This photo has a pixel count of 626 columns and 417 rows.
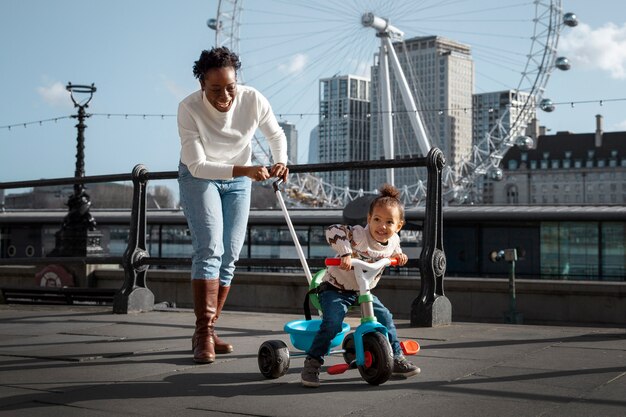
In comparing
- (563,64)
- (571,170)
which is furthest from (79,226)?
Answer: (571,170)

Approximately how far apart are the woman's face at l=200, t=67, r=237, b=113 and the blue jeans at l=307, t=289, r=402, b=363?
1.01m

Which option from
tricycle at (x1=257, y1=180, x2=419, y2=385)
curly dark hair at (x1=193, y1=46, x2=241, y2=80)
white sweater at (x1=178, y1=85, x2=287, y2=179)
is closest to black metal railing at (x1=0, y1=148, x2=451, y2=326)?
white sweater at (x1=178, y1=85, x2=287, y2=179)

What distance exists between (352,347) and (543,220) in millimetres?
22069

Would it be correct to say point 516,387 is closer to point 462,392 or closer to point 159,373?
point 462,392

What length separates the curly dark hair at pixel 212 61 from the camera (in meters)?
3.80

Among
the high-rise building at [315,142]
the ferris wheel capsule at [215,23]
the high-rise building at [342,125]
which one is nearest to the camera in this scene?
the ferris wheel capsule at [215,23]

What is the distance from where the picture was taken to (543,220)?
966 inches

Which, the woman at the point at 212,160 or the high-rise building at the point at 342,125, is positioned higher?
the high-rise building at the point at 342,125

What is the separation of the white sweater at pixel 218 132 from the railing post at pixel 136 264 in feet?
7.03

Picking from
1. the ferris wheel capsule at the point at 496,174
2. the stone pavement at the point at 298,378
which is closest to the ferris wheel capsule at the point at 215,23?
the ferris wheel capsule at the point at 496,174

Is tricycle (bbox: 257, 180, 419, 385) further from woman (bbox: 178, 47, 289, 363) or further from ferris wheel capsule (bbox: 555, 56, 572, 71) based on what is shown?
ferris wheel capsule (bbox: 555, 56, 572, 71)

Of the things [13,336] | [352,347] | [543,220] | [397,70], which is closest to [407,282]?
[13,336]

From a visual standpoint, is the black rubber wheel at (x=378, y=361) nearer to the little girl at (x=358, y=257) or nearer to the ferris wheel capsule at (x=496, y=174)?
the little girl at (x=358, y=257)

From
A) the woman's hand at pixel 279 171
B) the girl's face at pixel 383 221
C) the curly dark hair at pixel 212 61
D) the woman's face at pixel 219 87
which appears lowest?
the girl's face at pixel 383 221
